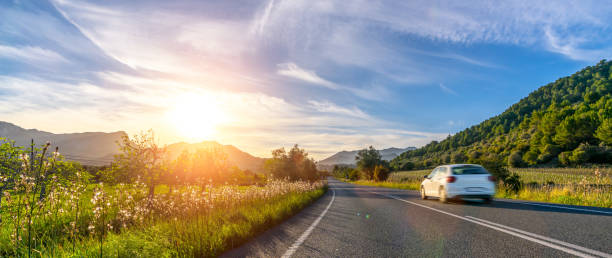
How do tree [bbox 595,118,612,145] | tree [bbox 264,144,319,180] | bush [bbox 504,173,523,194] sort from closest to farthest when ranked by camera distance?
bush [bbox 504,173,523,194]
tree [bbox 264,144,319,180]
tree [bbox 595,118,612,145]

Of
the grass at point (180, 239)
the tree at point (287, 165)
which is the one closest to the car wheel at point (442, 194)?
the grass at point (180, 239)

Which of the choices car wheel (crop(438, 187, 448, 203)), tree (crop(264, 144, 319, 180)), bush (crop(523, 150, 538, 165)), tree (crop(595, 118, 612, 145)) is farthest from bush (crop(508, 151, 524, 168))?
car wheel (crop(438, 187, 448, 203))

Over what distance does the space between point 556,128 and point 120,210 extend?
96.8 m

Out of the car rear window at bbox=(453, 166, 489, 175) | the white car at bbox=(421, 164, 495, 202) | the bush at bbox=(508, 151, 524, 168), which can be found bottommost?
the white car at bbox=(421, 164, 495, 202)

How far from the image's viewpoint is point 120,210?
215 inches

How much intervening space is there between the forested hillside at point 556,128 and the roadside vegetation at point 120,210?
143 ft

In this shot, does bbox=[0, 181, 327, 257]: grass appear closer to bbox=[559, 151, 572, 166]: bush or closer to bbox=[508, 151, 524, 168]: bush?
bbox=[559, 151, 572, 166]: bush

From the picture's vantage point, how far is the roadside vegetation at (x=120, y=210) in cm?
397

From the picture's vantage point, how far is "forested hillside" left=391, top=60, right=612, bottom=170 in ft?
207

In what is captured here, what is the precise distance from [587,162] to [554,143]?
22.7m

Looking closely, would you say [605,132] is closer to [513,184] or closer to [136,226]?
[513,184]

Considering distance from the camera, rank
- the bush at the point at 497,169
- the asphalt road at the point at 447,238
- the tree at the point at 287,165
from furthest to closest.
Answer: the tree at the point at 287,165, the bush at the point at 497,169, the asphalt road at the point at 447,238

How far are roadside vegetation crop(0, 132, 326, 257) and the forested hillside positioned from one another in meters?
43.6

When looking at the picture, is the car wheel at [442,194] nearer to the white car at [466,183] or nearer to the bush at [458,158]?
the white car at [466,183]
